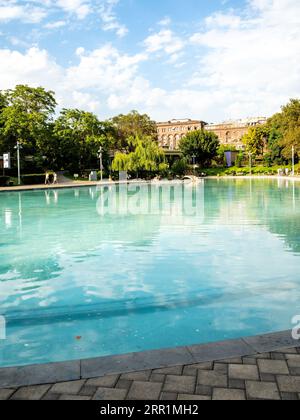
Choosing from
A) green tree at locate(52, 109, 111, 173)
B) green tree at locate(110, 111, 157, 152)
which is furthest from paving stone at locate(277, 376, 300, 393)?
green tree at locate(110, 111, 157, 152)

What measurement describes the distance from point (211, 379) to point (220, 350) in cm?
52

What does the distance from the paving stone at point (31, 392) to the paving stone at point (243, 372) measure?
4.46 ft

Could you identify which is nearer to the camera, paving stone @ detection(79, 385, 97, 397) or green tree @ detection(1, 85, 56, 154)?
paving stone @ detection(79, 385, 97, 397)

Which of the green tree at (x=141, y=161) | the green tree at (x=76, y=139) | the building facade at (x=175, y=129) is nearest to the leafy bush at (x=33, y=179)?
the green tree at (x=76, y=139)

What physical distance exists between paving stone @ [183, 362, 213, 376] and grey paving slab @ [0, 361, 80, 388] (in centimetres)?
82

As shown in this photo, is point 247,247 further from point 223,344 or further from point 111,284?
point 223,344

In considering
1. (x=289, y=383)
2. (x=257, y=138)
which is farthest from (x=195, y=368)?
(x=257, y=138)

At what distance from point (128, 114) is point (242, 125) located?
155ft

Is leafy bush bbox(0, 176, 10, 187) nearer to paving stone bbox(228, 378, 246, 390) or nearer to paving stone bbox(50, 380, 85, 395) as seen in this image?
paving stone bbox(50, 380, 85, 395)

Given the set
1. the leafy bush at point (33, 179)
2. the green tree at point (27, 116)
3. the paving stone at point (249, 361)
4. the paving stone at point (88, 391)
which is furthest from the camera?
the green tree at point (27, 116)

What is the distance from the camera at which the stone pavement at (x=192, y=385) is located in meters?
Result: 2.81

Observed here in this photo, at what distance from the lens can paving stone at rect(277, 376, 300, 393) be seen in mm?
2863

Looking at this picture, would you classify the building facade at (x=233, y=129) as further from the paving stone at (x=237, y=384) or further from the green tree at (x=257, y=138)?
the paving stone at (x=237, y=384)
